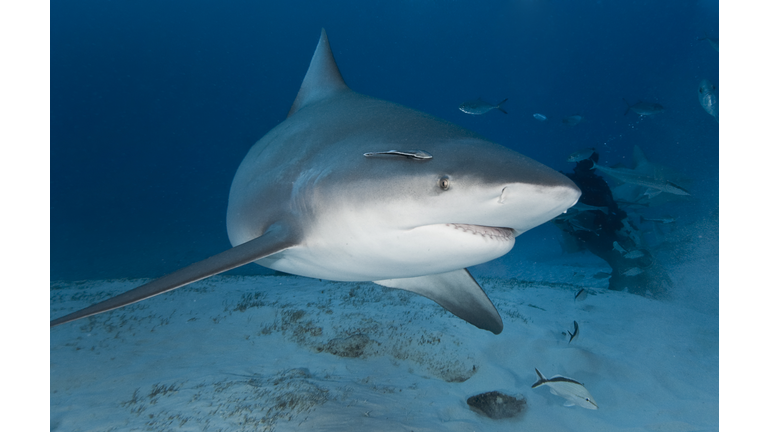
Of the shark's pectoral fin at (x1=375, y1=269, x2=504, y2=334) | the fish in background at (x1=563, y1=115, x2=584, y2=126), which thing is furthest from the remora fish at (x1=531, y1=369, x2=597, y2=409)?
the fish in background at (x1=563, y1=115, x2=584, y2=126)

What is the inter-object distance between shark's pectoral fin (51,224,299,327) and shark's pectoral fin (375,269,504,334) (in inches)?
44.5

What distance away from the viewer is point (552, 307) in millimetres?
7141

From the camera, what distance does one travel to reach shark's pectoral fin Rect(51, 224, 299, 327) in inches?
64.3

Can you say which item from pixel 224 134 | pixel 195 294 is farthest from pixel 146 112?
pixel 195 294

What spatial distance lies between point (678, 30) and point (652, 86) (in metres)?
9.80

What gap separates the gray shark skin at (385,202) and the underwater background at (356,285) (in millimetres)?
1616

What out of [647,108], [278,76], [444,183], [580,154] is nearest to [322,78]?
[444,183]

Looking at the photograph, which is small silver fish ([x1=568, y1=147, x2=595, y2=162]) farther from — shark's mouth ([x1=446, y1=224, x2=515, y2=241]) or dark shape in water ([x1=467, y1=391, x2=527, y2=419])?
shark's mouth ([x1=446, y1=224, x2=515, y2=241])

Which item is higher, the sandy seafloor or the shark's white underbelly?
the shark's white underbelly

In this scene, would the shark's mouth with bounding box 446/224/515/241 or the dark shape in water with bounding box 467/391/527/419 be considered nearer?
the shark's mouth with bounding box 446/224/515/241

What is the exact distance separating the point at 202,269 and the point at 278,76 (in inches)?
3653

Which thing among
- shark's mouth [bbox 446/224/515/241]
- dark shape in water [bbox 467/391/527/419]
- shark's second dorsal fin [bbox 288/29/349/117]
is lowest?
dark shape in water [bbox 467/391/527/419]

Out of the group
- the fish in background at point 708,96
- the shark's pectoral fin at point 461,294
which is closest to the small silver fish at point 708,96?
the fish in background at point 708,96

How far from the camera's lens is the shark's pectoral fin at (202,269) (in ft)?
5.36
